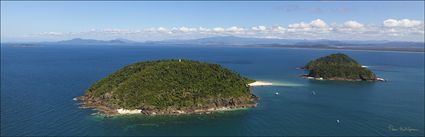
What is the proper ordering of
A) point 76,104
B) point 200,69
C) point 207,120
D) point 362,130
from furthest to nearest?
point 200,69 → point 76,104 → point 207,120 → point 362,130

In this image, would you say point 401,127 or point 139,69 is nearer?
point 401,127

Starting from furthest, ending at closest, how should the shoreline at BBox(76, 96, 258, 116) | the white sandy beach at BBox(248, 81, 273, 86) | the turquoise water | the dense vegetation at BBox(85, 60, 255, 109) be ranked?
the white sandy beach at BBox(248, 81, 273, 86)
the dense vegetation at BBox(85, 60, 255, 109)
the shoreline at BBox(76, 96, 258, 116)
the turquoise water

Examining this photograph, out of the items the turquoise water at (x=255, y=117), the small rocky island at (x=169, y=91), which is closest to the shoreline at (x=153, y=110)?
the small rocky island at (x=169, y=91)

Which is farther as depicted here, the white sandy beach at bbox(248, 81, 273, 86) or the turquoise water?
the white sandy beach at bbox(248, 81, 273, 86)

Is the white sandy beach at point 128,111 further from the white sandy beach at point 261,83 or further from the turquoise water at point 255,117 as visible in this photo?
the white sandy beach at point 261,83

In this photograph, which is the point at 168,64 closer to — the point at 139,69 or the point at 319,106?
the point at 139,69

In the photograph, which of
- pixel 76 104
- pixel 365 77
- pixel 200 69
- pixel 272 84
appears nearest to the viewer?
pixel 76 104

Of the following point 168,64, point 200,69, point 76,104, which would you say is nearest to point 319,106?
point 200,69
